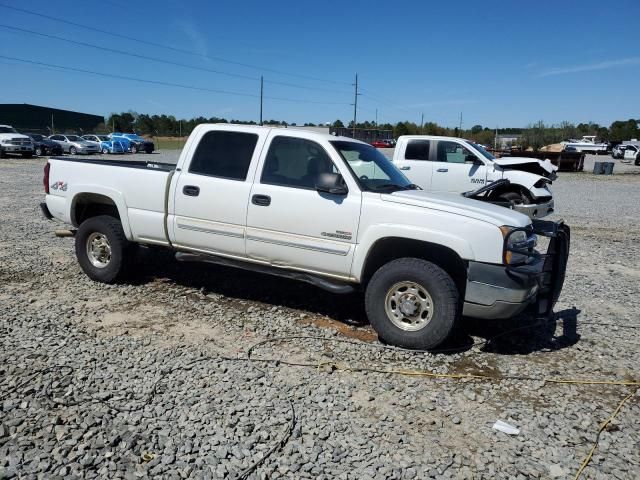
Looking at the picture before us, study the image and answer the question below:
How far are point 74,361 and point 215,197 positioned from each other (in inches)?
80.9

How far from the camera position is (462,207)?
4.52 m

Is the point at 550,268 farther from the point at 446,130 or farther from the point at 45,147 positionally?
the point at 446,130

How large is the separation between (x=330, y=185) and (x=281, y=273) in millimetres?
1101

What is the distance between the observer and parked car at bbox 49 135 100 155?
33906mm

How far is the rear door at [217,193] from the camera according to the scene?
530cm

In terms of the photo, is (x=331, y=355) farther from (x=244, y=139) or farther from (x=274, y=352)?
(x=244, y=139)

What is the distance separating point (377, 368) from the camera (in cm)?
431

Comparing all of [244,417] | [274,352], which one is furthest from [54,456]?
[274,352]

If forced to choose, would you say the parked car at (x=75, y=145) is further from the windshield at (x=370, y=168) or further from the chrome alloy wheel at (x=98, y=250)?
the windshield at (x=370, y=168)

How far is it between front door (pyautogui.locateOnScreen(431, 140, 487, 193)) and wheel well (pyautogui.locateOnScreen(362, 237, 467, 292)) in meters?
8.04

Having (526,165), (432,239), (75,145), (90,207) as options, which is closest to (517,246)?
(432,239)

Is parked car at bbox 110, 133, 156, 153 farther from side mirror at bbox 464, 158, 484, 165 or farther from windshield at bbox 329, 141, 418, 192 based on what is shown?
windshield at bbox 329, 141, 418, 192

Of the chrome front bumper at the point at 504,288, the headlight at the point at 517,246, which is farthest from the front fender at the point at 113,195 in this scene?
the headlight at the point at 517,246

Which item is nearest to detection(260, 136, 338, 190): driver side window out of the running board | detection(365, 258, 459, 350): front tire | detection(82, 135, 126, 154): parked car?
the running board
